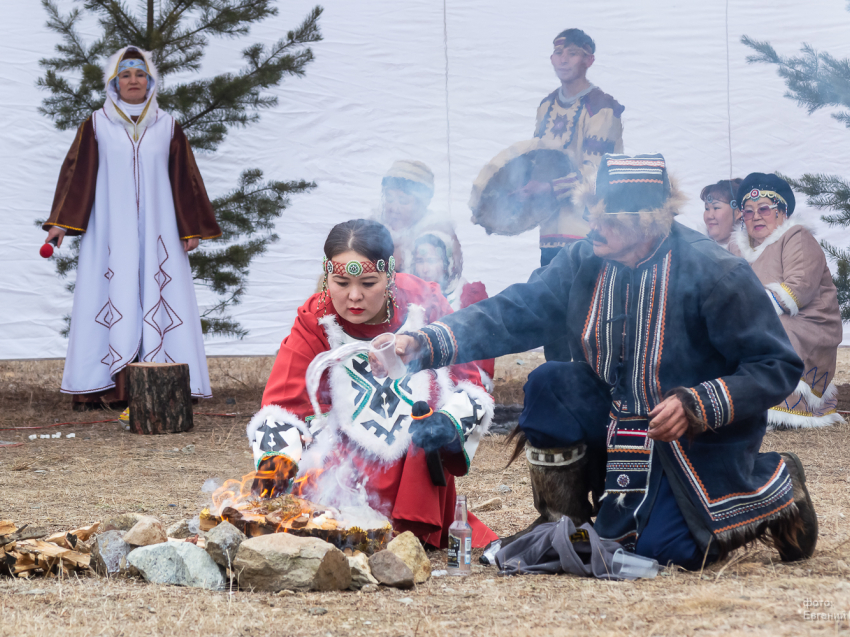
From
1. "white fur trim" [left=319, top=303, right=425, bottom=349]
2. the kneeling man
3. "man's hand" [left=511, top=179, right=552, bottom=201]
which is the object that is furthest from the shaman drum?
the kneeling man

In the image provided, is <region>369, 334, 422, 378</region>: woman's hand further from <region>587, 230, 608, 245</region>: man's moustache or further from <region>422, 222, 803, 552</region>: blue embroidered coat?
<region>587, 230, 608, 245</region>: man's moustache

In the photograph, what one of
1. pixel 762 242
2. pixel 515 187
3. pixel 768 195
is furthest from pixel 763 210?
pixel 515 187

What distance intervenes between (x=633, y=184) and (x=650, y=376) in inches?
21.6

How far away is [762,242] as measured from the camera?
5.96 metres

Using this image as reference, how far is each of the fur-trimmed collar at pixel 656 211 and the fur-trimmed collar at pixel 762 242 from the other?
12.1 feet

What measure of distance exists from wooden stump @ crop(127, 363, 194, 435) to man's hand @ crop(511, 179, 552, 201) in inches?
99.5

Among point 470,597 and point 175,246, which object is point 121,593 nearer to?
point 470,597

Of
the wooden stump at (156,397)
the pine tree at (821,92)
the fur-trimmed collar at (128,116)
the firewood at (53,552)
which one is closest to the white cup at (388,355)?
the firewood at (53,552)

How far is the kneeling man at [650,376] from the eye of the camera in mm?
2307

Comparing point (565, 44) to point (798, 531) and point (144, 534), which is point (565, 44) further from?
point (144, 534)

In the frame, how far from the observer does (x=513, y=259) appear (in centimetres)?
687

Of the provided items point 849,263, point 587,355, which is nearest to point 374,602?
point 587,355

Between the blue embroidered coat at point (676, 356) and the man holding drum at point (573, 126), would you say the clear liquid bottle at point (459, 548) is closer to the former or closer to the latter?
the blue embroidered coat at point (676, 356)

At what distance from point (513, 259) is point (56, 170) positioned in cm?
441
